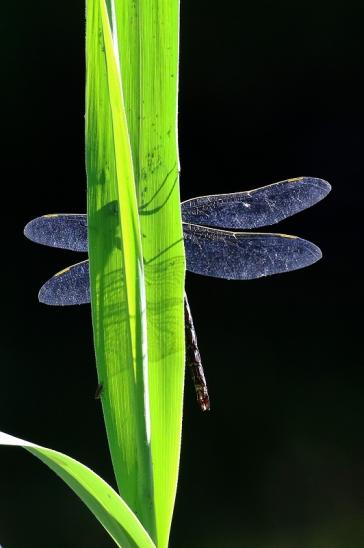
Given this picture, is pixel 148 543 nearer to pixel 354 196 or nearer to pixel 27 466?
pixel 354 196

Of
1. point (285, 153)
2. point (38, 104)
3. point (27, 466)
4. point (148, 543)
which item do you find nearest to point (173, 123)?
point (148, 543)

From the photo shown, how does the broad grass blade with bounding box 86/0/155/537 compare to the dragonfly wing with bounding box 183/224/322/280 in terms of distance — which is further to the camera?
A: the dragonfly wing with bounding box 183/224/322/280

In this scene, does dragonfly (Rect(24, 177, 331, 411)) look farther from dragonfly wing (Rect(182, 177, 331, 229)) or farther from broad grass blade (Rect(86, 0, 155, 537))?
broad grass blade (Rect(86, 0, 155, 537))

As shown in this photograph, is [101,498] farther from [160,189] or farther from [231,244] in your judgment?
[231,244]

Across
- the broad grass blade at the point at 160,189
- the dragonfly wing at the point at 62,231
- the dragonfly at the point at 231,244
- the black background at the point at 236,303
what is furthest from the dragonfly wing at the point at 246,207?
the black background at the point at 236,303

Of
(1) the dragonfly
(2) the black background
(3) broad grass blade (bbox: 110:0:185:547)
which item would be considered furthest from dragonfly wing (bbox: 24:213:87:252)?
(2) the black background

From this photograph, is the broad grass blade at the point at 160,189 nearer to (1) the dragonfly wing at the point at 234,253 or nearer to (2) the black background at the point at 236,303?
(1) the dragonfly wing at the point at 234,253
